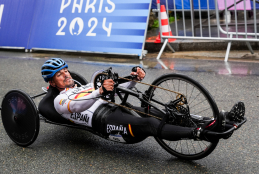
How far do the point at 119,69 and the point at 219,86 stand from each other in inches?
83.8

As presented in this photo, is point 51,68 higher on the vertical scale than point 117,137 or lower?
higher

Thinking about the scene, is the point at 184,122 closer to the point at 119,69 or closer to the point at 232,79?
the point at 232,79

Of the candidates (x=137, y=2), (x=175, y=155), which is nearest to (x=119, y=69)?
(x=137, y=2)

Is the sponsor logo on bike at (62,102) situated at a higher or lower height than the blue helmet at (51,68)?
lower

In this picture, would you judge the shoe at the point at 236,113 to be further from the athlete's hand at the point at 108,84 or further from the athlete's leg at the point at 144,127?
the athlete's hand at the point at 108,84

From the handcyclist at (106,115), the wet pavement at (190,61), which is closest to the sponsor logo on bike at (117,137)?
the handcyclist at (106,115)

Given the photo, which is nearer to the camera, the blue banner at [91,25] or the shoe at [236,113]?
the shoe at [236,113]

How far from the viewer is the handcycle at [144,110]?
3.11 m

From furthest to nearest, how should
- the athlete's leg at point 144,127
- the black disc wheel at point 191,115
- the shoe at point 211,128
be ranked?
the black disc wheel at point 191,115, the athlete's leg at point 144,127, the shoe at point 211,128

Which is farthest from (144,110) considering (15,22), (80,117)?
(15,22)

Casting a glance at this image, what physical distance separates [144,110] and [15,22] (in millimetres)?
6574

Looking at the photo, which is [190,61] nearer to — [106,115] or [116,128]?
[106,115]

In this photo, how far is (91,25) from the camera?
26.5 feet

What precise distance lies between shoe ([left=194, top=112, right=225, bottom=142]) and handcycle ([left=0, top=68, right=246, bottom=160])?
4cm
